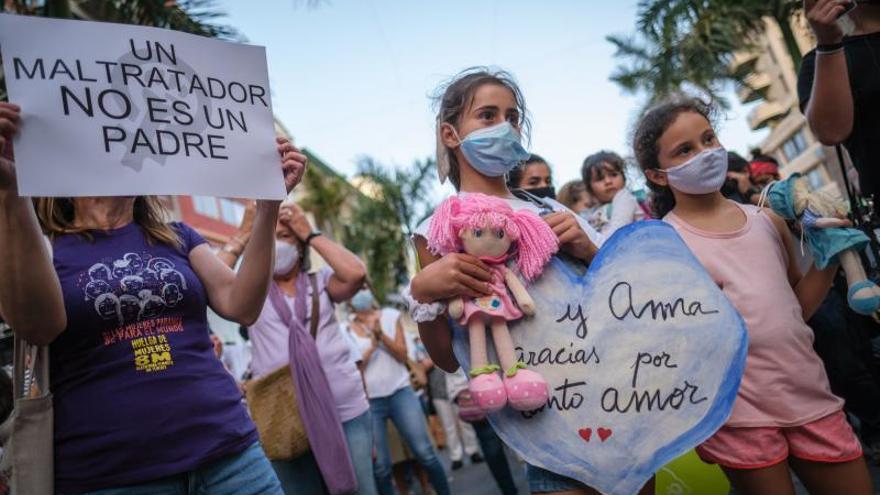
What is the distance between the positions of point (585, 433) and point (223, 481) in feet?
3.28

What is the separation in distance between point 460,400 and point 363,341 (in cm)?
104

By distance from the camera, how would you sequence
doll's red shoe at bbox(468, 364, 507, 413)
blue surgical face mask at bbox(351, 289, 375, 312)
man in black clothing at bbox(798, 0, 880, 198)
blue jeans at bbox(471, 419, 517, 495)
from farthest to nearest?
blue surgical face mask at bbox(351, 289, 375, 312) → blue jeans at bbox(471, 419, 517, 495) → man in black clothing at bbox(798, 0, 880, 198) → doll's red shoe at bbox(468, 364, 507, 413)

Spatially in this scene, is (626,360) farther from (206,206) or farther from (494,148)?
(206,206)

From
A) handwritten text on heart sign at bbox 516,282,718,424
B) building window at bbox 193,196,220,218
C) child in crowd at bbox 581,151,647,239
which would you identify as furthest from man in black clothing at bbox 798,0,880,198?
building window at bbox 193,196,220,218

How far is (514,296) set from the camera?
1.76 meters

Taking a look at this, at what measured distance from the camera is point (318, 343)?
3.55 metres

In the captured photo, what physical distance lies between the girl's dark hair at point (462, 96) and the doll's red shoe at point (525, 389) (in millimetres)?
751

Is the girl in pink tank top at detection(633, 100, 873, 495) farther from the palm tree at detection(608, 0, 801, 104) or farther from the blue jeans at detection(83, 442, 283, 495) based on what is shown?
the palm tree at detection(608, 0, 801, 104)

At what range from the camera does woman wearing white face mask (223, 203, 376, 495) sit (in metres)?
3.29

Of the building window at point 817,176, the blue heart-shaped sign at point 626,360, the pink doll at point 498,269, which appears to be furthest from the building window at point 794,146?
the pink doll at point 498,269

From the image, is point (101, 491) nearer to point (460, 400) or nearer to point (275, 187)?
point (275, 187)

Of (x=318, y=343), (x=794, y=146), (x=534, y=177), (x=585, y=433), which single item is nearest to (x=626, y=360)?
(x=585, y=433)

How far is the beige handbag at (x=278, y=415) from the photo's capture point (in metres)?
3.19

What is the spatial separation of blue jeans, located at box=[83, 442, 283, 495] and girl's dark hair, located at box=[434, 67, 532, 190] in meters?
1.08
